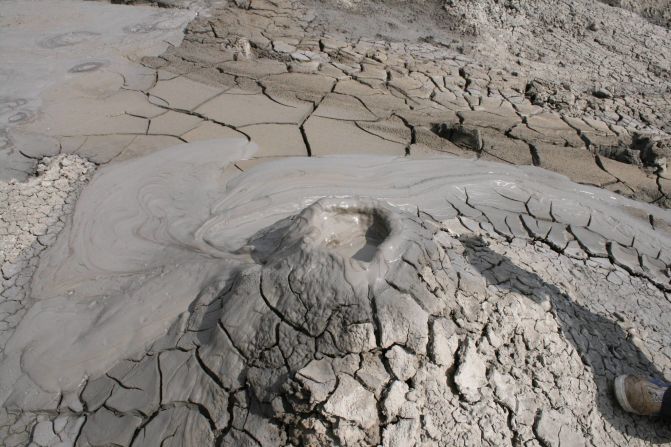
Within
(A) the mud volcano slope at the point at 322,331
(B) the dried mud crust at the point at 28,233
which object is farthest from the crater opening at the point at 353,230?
(B) the dried mud crust at the point at 28,233

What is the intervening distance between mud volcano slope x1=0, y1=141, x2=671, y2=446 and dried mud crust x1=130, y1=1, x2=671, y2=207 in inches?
36.9

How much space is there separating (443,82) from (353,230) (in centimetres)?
272

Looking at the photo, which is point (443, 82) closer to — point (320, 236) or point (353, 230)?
point (353, 230)

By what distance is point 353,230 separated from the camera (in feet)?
6.29

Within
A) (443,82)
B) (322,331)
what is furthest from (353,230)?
(443,82)

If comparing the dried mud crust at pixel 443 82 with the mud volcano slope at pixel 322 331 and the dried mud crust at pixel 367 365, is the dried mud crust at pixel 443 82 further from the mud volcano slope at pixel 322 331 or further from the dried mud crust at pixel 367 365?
the dried mud crust at pixel 367 365

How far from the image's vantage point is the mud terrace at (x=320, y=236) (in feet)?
5.21

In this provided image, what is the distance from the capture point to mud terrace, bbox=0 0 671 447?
1587 mm

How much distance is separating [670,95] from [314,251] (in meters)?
4.72

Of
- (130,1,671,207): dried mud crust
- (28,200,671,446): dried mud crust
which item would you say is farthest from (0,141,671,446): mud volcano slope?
(130,1,671,207): dried mud crust

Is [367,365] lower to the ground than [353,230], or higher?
lower

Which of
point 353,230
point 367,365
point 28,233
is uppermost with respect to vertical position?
point 353,230

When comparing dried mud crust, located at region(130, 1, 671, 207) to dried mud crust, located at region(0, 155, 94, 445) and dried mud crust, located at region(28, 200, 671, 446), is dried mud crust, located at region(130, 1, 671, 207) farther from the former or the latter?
dried mud crust, located at region(28, 200, 671, 446)

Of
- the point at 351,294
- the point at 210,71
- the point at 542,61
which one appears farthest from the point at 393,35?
the point at 351,294
